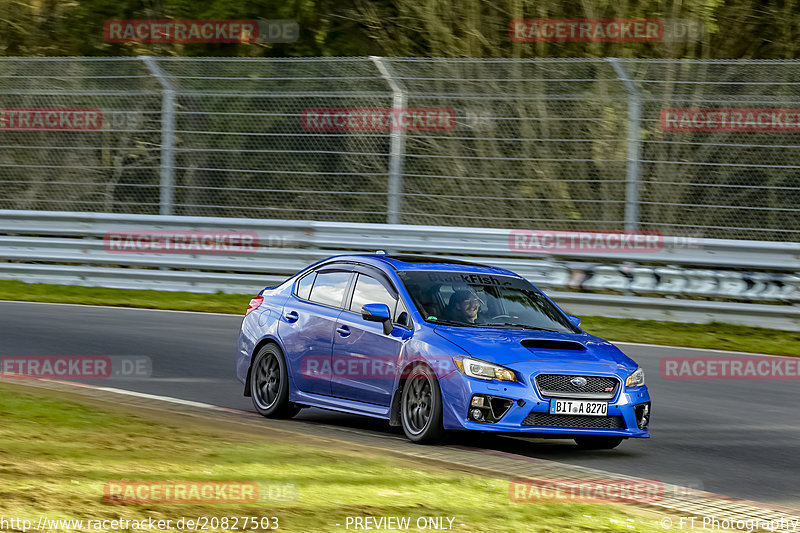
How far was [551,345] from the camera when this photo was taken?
31.3 feet

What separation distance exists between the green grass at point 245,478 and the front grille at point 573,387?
1.49 m

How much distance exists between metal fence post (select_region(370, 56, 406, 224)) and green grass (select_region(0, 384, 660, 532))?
10555 millimetres

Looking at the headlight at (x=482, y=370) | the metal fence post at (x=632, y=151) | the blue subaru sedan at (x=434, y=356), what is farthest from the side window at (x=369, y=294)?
the metal fence post at (x=632, y=151)

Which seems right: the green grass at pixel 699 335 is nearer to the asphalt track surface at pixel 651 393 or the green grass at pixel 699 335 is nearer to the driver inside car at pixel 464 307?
the asphalt track surface at pixel 651 393

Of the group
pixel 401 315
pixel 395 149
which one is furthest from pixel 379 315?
pixel 395 149

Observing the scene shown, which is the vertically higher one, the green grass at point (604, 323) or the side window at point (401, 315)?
the side window at point (401, 315)

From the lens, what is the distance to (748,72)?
688 inches

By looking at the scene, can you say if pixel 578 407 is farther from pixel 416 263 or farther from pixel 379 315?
pixel 416 263

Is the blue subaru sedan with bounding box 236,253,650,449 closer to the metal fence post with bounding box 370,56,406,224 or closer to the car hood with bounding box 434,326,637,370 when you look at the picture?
the car hood with bounding box 434,326,637,370

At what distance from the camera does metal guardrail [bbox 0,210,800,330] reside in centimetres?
1698

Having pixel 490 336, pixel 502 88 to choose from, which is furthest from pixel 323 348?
pixel 502 88

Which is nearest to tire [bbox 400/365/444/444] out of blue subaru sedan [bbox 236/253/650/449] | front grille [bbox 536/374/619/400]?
blue subaru sedan [bbox 236/253/650/449]

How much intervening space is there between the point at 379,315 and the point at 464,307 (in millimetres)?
727

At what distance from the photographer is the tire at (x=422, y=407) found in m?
9.18
